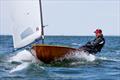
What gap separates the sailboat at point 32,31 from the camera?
19.6 meters

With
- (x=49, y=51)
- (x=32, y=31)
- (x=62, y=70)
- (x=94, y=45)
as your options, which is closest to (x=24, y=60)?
(x=32, y=31)

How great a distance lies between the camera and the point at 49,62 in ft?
65.9

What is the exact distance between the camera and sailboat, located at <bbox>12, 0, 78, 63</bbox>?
19578 millimetres

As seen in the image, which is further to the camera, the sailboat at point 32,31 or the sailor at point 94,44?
the sailor at point 94,44

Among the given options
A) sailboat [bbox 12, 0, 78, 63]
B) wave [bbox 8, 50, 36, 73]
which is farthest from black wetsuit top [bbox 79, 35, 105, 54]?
wave [bbox 8, 50, 36, 73]

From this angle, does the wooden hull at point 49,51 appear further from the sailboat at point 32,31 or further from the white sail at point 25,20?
the white sail at point 25,20

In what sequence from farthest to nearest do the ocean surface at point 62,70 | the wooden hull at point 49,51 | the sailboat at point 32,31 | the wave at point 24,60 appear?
the sailboat at point 32,31 → the wooden hull at point 49,51 → the wave at point 24,60 → the ocean surface at point 62,70

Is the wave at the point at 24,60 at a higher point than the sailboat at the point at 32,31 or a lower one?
lower

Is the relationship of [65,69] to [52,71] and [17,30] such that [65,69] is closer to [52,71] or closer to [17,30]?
[52,71]

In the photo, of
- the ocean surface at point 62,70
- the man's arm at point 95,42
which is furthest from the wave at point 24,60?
the man's arm at point 95,42

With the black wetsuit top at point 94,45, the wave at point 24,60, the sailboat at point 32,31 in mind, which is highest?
the sailboat at point 32,31

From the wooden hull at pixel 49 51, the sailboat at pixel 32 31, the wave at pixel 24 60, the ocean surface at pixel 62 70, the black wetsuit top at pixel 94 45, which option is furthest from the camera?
the black wetsuit top at pixel 94 45

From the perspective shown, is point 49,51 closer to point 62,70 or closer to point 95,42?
point 62,70

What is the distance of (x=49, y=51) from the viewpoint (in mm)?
19531
